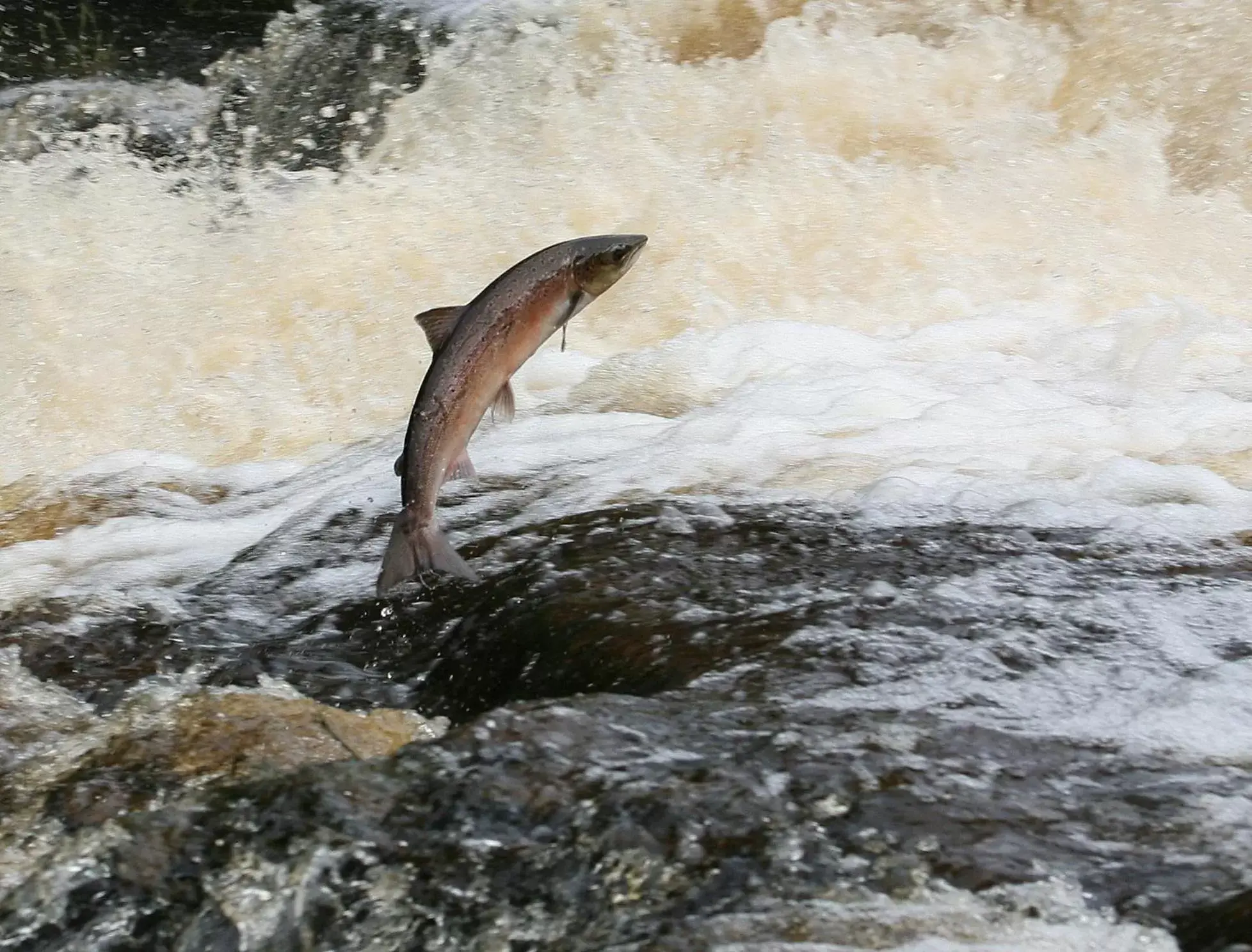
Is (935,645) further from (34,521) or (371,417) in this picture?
(371,417)

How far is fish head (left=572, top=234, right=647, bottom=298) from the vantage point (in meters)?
2.90

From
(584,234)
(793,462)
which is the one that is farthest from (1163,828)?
(584,234)

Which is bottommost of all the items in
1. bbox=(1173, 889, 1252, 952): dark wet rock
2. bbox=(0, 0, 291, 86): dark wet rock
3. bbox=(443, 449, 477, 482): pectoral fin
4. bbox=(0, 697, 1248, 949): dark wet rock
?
bbox=(1173, 889, 1252, 952): dark wet rock

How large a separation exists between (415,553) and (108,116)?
5.51 meters

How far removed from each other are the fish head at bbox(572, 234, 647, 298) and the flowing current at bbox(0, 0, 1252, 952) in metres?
0.67

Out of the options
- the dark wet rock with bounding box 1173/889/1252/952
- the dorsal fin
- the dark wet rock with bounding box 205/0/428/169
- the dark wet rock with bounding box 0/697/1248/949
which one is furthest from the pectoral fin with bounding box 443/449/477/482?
the dark wet rock with bounding box 205/0/428/169

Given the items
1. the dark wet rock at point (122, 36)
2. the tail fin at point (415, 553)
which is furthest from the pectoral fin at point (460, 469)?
the dark wet rock at point (122, 36)

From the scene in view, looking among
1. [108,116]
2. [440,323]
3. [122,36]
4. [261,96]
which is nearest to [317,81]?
[261,96]

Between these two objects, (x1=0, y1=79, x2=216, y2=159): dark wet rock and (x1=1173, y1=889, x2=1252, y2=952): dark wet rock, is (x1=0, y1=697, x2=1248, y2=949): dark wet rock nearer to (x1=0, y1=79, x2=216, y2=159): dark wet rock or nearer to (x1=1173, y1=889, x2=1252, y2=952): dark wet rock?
(x1=1173, y1=889, x2=1252, y2=952): dark wet rock

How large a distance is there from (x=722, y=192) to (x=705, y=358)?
52.5 inches

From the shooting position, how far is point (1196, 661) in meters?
2.62

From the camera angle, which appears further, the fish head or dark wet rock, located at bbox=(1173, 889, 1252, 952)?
the fish head

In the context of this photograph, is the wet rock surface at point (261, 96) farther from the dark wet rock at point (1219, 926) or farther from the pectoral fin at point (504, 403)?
the dark wet rock at point (1219, 926)

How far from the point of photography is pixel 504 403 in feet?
9.67
